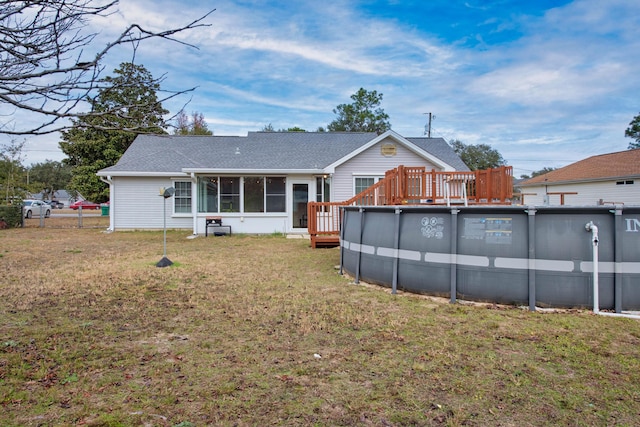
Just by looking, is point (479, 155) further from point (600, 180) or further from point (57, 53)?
point (57, 53)

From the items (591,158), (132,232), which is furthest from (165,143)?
(591,158)

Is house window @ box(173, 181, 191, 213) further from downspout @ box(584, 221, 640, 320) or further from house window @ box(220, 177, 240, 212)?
downspout @ box(584, 221, 640, 320)

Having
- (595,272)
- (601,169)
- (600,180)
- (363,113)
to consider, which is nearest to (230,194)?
(595,272)

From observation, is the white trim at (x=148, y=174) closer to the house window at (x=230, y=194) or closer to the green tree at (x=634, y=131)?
the house window at (x=230, y=194)

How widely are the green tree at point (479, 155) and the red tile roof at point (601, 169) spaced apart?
2154 cm

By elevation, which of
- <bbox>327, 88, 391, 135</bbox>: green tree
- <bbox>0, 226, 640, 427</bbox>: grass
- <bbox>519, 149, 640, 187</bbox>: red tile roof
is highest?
<bbox>327, 88, 391, 135</bbox>: green tree

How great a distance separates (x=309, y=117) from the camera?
40.5 m

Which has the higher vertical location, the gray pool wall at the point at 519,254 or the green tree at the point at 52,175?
the green tree at the point at 52,175

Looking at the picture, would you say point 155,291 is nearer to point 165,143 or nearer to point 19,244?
point 19,244

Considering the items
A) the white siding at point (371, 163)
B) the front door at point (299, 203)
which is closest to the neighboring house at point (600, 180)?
the white siding at point (371, 163)

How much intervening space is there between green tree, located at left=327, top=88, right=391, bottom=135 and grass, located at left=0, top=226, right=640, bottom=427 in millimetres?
36811

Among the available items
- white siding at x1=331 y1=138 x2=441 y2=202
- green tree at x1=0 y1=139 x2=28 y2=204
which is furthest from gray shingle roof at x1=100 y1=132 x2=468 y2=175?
green tree at x1=0 y1=139 x2=28 y2=204

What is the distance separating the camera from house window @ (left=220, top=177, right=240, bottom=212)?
15.6m

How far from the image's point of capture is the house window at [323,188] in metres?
16.0
